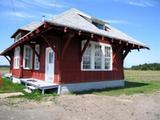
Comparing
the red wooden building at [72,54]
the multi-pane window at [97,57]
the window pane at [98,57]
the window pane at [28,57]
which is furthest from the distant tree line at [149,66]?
the window pane at [98,57]

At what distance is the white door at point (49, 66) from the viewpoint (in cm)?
1467

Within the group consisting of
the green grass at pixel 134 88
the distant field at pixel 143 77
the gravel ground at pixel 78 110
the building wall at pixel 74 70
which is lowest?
the gravel ground at pixel 78 110

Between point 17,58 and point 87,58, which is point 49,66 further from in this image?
point 17,58

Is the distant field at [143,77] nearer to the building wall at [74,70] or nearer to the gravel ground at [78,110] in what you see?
the building wall at [74,70]

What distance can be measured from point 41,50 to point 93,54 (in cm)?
367

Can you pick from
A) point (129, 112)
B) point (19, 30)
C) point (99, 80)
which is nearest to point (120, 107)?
point (129, 112)

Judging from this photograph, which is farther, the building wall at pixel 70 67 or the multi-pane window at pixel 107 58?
the multi-pane window at pixel 107 58

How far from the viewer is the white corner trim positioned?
44.0ft

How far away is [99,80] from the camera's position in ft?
51.7

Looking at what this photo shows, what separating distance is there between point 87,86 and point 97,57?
7.37 ft

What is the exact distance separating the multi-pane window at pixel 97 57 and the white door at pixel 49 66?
196 centimetres

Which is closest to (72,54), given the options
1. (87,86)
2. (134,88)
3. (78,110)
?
(87,86)

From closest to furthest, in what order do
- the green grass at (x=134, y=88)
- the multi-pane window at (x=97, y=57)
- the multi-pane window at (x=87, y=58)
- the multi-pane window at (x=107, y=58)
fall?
the green grass at (x=134, y=88)
the multi-pane window at (x=87, y=58)
the multi-pane window at (x=97, y=57)
the multi-pane window at (x=107, y=58)

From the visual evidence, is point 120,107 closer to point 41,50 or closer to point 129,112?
point 129,112
